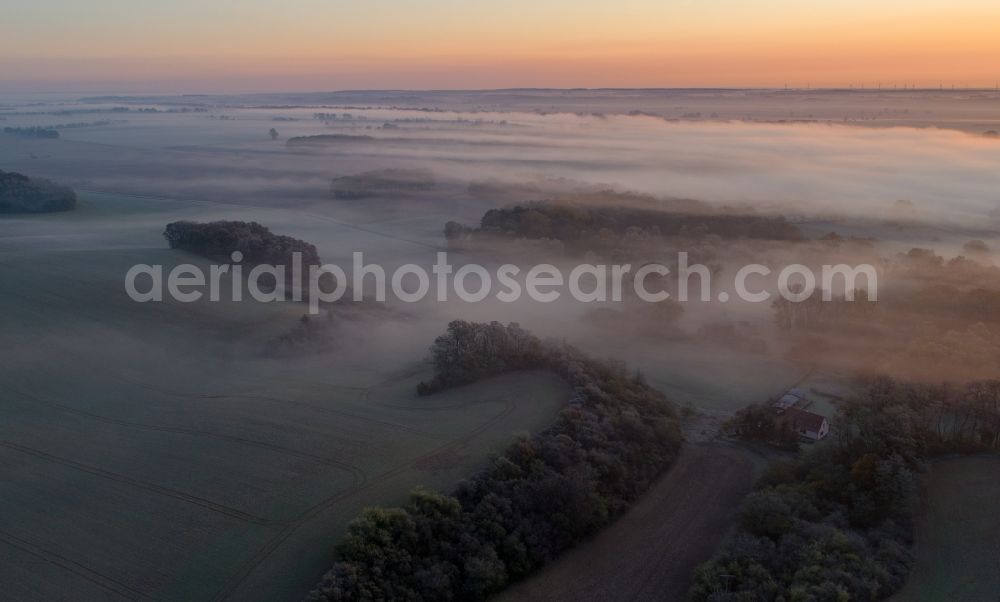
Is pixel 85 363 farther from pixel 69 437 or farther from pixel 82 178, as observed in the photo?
pixel 82 178

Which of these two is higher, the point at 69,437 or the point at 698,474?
the point at 69,437

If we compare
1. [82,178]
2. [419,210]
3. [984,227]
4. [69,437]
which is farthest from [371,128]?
[69,437]

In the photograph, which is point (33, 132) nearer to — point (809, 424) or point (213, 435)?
point (213, 435)

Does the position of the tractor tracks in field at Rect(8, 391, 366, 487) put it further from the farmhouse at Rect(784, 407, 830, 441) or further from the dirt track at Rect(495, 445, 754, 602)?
the farmhouse at Rect(784, 407, 830, 441)

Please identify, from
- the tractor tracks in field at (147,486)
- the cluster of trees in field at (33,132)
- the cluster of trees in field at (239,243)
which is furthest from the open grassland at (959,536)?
the cluster of trees in field at (33,132)

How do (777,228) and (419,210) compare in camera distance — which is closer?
(777,228)

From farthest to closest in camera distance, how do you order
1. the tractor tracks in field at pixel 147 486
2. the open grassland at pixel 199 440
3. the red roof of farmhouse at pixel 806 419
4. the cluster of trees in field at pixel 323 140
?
the cluster of trees in field at pixel 323 140 < the red roof of farmhouse at pixel 806 419 < the tractor tracks in field at pixel 147 486 < the open grassland at pixel 199 440

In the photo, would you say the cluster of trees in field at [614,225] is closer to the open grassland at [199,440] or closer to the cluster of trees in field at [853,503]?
the open grassland at [199,440]
